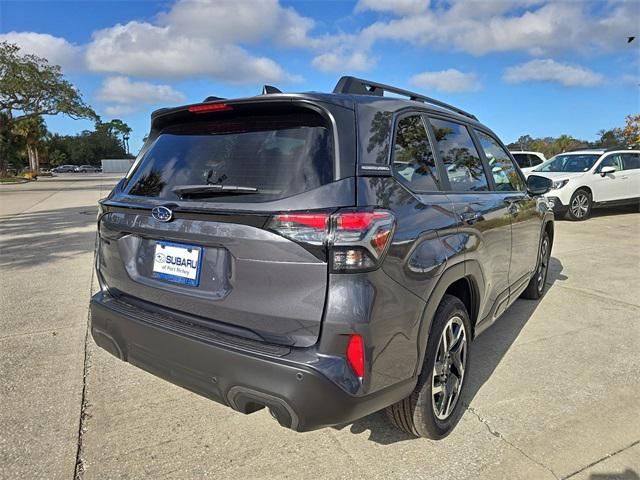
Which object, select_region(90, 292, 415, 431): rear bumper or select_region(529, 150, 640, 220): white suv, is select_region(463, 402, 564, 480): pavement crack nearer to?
select_region(90, 292, 415, 431): rear bumper

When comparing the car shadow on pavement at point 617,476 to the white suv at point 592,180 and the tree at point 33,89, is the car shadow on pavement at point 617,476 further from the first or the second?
the tree at point 33,89

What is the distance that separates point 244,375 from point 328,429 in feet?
3.14

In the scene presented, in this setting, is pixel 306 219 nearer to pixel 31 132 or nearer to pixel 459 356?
pixel 459 356

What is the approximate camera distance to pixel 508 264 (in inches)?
133

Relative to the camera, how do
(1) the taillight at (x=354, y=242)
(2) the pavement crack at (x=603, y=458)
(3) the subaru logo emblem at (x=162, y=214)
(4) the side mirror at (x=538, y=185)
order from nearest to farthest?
(1) the taillight at (x=354, y=242) → (3) the subaru logo emblem at (x=162, y=214) → (2) the pavement crack at (x=603, y=458) → (4) the side mirror at (x=538, y=185)

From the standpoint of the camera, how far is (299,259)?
1801 millimetres

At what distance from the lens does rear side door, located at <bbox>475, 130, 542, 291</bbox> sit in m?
3.45

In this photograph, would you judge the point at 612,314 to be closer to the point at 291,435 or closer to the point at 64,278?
the point at 291,435

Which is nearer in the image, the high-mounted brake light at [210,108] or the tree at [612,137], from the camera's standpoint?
the high-mounted brake light at [210,108]

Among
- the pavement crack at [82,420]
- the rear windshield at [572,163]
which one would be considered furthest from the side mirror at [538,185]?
the rear windshield at [572,163]

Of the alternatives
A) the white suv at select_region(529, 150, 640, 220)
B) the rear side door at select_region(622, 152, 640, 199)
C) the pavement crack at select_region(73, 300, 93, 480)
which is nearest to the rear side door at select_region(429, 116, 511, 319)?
the pavement crack at select_region(73, 300, 93, 480)

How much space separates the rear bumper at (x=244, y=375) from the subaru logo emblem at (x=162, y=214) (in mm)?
487

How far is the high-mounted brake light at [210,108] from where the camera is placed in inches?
86.8

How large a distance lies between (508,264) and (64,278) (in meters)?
5.08
